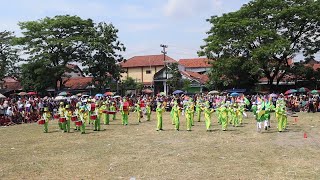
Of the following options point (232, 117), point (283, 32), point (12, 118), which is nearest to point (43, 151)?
point (232, 117)

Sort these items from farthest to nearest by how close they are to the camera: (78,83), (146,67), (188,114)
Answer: (146,67)
(78,83)
(188,114)

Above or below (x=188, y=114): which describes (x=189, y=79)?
above

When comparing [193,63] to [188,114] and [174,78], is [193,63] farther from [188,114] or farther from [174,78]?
[188,114]

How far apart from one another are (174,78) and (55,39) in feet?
56.4

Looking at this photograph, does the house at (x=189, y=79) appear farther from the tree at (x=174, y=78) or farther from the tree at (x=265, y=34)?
the tree at (x=265, y=34)

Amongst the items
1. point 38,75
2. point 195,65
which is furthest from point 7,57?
point 195,65

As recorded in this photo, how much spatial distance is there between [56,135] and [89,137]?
8.13 ft

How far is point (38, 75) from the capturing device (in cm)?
4997

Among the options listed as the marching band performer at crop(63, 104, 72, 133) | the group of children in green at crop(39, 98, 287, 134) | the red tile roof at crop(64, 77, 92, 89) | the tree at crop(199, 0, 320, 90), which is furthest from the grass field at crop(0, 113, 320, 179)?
the red tile roof at crop(64, 77, 92, 89)

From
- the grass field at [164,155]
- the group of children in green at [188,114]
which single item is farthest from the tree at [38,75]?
the grass field at [164,155]

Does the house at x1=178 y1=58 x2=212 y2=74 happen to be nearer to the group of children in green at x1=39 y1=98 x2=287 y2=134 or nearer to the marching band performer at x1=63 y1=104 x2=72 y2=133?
the group of children in green at x1=39 y1=98 x2=287 y2=134

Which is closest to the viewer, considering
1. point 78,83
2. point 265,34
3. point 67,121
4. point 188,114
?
point 188,114

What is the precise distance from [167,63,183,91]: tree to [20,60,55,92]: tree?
53.4 feet

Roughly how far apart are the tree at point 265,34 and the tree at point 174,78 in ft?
37.3
